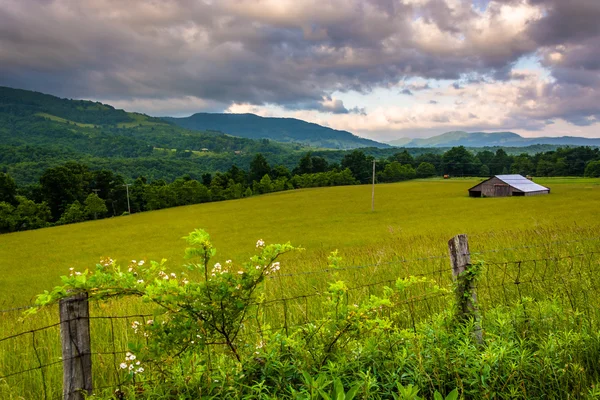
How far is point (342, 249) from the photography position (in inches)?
826

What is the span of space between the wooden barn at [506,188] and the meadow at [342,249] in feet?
19.2

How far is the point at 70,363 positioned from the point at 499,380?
375cm

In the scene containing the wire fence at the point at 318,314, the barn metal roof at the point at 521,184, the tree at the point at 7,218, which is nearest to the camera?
the wire fence at the point at 318,314

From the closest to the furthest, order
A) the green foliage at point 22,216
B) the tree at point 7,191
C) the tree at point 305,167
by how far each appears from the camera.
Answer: the green foliage at point 22,216 → the tree at point 7,191 → the tree at point 305,167

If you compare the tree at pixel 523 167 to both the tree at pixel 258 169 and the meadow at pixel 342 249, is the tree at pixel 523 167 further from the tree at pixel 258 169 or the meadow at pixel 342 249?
the tree at pixel 258 169

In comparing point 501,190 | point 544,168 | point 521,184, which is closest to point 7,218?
point 501,190

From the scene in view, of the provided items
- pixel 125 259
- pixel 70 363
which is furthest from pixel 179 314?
pixel 125 259

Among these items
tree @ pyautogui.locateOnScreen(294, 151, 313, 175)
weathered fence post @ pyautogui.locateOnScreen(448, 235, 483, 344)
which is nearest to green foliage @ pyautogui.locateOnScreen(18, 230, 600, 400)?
weathered fence post @ pyautogui.locateOnScreen(448, 235, 483, 344)

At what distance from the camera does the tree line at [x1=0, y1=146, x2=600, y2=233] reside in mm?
83375

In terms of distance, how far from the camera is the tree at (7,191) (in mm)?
81613

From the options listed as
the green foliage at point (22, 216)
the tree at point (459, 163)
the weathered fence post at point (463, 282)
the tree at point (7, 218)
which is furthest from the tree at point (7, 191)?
the tree at point (459, 163)

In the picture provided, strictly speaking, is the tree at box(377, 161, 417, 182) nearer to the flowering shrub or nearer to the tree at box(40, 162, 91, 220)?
the tree at box(40, 162, 91, 220)

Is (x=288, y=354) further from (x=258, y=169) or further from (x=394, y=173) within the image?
(x=394, y=173)

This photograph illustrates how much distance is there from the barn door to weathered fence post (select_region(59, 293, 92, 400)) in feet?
246
